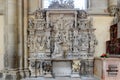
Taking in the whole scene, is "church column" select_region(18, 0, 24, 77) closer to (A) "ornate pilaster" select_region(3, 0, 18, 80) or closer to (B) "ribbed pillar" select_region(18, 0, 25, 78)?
(B) "ribbed pillar" select_region(18, 0, 25, 78)

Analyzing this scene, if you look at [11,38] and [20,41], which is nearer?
[11,38]

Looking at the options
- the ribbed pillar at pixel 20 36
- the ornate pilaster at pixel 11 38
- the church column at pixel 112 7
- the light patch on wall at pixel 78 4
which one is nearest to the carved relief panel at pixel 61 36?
the ribbed pillar at pixel 20 36

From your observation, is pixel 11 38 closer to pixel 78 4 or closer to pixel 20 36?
pixel 20 36

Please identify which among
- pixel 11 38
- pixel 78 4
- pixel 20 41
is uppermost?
pixel 78 4

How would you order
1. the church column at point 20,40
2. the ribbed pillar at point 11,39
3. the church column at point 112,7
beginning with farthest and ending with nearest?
the church column at point 112,7 → the church column at point 20,40 → the ribbed pillar at point 11,39

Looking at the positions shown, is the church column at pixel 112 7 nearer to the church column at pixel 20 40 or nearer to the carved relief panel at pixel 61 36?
the carved relief panel at pixel 61 36

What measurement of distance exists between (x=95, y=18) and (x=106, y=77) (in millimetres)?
2998

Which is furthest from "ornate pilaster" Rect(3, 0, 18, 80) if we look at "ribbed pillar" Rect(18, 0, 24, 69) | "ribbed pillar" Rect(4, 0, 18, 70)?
"ribbed pillar" Rect(18, 0, 24, 69)

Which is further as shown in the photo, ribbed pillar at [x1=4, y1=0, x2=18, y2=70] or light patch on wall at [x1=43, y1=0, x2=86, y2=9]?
light patch on wall at [x1=43, y1=0, x2=86, y2=9]

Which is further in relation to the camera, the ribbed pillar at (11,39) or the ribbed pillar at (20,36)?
the ribbed pillar at (20,36)

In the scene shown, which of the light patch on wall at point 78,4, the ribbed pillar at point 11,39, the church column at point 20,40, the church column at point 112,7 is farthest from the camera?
the light patch on wall at point 78,4

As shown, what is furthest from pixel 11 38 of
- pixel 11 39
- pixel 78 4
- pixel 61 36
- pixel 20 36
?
pixel 78 4

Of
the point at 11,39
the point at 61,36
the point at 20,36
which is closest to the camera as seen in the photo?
the point at 11,39

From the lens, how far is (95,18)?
970 centimetres
